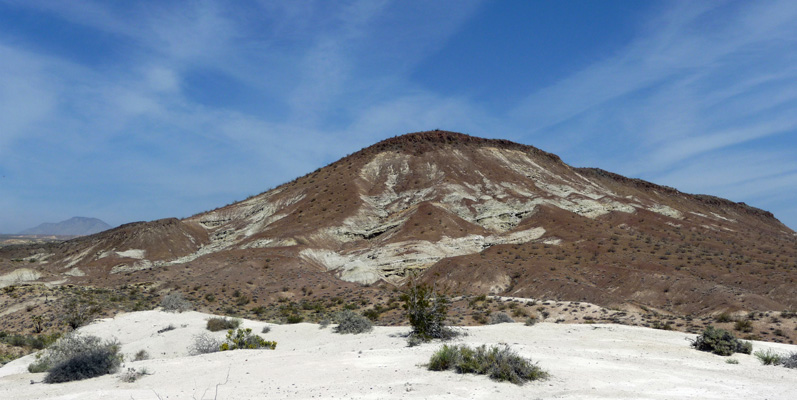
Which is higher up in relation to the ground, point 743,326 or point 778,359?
point 743,326

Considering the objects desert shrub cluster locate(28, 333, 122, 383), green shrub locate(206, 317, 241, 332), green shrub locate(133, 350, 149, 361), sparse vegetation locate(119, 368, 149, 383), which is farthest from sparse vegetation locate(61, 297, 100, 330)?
sparse vegetation locate(119, 368, 149, 383)

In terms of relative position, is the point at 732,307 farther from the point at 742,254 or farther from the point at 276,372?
the point at 742,254

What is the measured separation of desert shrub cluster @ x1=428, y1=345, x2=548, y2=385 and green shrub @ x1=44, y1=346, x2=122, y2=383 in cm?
770

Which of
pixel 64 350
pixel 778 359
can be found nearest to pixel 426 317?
pixel 778 359

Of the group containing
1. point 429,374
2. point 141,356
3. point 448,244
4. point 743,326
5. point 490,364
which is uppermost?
point 448,244

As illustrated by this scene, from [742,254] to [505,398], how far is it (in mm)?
52325

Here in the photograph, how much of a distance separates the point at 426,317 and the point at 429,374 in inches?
188

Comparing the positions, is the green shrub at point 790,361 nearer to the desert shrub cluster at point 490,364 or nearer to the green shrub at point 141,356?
the desert shrub cluster at point 490,364

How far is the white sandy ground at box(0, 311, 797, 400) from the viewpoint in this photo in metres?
9.25

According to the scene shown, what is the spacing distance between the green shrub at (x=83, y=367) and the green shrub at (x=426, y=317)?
310 inches

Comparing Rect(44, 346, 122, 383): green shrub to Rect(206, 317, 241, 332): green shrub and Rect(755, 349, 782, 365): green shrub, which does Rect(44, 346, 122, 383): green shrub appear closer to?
Rect(206, 317, 241, 332): green shrub

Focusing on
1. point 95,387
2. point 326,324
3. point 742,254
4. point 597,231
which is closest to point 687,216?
point 742,254

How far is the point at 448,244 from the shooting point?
161ft

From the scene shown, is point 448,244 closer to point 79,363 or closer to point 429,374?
point 429,374
